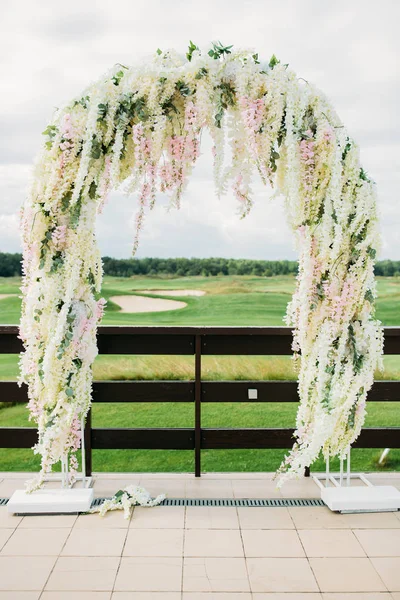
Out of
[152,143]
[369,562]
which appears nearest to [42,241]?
[152,143]

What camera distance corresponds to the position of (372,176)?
2838 millimetres

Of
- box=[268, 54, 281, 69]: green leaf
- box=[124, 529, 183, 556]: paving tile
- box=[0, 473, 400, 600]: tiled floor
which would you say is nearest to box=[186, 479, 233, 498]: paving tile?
box=[0, 473, 400, 600]: tiled floor

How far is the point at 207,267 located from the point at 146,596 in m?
10.3

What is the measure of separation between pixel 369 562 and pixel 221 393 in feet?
4.43

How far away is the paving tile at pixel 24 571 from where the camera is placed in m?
2.20

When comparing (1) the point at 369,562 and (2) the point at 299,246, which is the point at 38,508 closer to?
(1) the point at 369,562

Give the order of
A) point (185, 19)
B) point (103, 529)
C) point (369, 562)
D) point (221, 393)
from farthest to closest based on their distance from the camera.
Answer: point (185, 19), point (221, 393), point (103, 529), point (369, 562)

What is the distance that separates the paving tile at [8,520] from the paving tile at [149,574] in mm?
697

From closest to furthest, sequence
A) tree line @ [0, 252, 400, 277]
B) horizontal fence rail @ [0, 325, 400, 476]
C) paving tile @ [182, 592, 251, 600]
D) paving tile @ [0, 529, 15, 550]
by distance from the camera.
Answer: paving tile @ [182, 592, 251, 600] < paving tile @ [0, 529, 15, 550] < horizontal fence rail @ [0, 325, 400, 476] < tree line @ [0, 252, 400, 277]

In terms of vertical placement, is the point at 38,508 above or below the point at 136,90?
below

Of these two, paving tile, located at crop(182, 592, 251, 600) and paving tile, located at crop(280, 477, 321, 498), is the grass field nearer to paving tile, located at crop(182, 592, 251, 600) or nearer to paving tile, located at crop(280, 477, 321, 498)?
paving tile, located at crop(280, 477, 321, 498)

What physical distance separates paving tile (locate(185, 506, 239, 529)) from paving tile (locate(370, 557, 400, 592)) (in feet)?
2.24

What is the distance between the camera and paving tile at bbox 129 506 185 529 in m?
2.76

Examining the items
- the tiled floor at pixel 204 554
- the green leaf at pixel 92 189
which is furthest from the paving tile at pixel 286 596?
the green leaf at pixel 92 189
